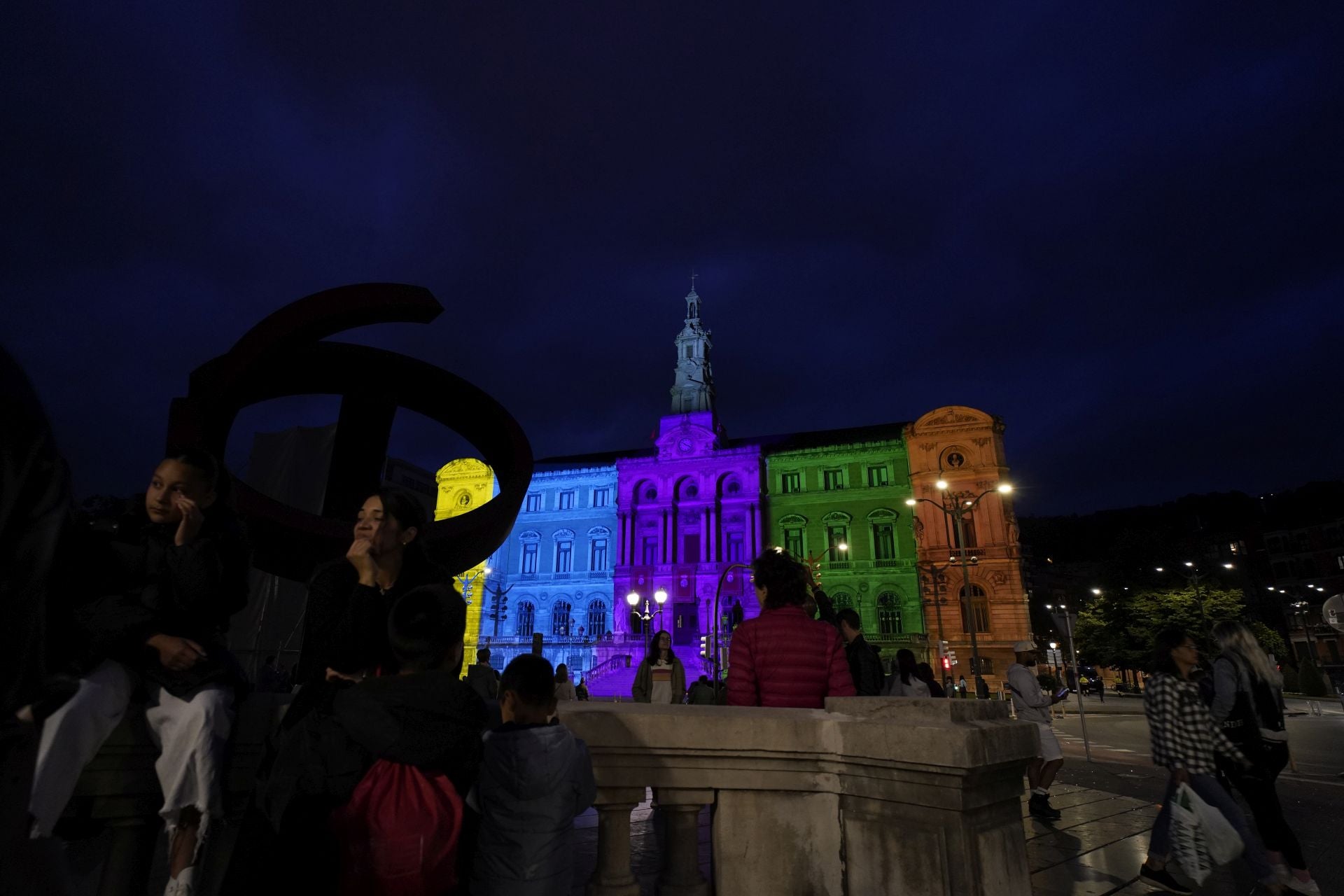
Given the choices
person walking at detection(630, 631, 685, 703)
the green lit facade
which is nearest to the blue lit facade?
the green lit facade

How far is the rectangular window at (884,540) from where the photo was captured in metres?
39.5

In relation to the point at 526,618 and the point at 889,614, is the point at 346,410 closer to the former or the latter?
the point at 889,614

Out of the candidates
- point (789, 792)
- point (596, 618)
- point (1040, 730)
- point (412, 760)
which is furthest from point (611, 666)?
point (412, 760)

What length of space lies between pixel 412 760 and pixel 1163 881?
4819mm

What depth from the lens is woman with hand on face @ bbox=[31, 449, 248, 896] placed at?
93.2 inches

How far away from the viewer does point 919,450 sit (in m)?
40.2

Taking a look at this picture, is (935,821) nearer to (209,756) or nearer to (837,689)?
(837,689)

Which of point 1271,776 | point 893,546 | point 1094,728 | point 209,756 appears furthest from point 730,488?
point 209,756

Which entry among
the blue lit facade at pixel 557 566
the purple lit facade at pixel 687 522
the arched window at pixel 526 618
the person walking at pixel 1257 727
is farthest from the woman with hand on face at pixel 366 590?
the arched window at pixel 526 618

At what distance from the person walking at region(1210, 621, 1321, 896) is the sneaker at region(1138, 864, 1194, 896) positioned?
70 cm

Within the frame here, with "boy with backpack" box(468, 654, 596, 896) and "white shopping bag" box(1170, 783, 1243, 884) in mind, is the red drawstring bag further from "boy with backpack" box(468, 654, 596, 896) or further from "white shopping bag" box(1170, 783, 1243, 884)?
"white shopping bag" box(1170, 783, 1243, 884)

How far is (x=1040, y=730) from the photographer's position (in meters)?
6.23

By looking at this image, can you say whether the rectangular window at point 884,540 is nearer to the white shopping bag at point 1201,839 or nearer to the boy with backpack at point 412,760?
the white shopping bag at point 1201,839

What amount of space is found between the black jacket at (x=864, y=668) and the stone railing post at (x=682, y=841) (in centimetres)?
321
